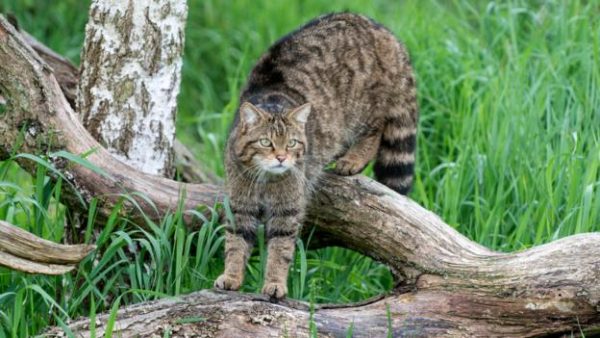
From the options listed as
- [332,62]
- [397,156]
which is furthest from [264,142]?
[397,156]

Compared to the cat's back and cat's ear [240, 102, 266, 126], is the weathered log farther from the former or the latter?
the cat's back

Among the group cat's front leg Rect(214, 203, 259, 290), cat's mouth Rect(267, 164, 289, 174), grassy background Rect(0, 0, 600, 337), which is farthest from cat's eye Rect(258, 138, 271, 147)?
grassy background Rect(0, 0, 600, 337)

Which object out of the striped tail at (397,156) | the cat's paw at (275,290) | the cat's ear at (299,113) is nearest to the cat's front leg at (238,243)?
the cat's paw at (275,290)

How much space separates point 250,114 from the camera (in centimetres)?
442

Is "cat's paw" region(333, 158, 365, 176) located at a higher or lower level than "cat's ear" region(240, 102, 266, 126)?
lower

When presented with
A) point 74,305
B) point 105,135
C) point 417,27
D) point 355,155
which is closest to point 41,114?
point 105,135

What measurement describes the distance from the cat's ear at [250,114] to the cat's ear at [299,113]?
0.13 m

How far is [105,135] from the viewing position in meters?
4.69

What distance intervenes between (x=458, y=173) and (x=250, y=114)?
1292mm

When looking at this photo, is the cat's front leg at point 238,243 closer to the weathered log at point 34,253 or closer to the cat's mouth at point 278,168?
the cat's mouth at point 278,168

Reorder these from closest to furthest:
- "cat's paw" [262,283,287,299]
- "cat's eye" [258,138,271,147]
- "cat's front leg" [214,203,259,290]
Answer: "cat's paw" [262,283,287,299], "cat's front leg" [214,203,259,290], "cat's eye" [258,138,271,147]

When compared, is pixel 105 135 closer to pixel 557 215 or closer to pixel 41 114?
pixel 41 114

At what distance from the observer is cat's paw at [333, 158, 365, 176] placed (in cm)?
479

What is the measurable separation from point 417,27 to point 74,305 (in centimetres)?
344
